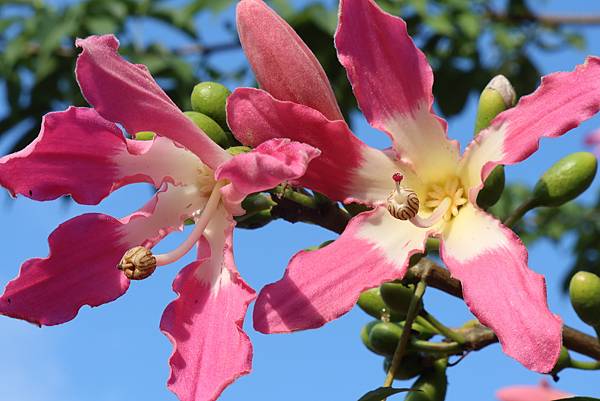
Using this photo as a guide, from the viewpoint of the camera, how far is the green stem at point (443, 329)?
82.9 inches

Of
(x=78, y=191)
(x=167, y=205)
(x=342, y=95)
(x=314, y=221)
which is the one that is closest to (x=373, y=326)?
(x=314, y=221)

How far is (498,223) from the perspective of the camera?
1.76 metres

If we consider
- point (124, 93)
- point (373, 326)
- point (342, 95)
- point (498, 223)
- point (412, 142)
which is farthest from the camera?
point (342, 95)

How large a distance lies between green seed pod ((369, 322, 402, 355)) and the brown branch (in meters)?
0.16

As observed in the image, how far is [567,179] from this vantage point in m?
2.11

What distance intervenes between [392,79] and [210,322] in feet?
1.86

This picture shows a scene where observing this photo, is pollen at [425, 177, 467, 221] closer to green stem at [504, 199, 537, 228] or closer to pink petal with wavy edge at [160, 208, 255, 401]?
green stem at [504, 199, 537, 228]

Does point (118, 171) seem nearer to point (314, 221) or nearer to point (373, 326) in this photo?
point (314, 221)

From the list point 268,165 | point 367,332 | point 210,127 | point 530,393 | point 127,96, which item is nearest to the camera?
point 268,165

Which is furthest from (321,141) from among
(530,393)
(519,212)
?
(530,393)

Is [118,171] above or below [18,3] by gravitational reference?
above

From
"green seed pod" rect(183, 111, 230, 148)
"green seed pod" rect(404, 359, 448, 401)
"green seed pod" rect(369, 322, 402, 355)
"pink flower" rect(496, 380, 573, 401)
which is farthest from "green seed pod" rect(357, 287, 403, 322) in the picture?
"pink flower" rect(496, 380, 573, 401)

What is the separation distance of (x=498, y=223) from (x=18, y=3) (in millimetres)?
4185

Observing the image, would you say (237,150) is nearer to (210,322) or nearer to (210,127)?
(210,127)
